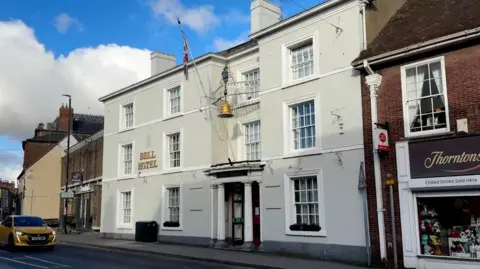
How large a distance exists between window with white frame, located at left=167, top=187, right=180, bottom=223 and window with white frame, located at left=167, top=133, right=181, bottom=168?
1.25 metres

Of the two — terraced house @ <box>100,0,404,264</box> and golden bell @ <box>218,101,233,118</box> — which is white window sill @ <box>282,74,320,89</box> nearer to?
terraced house @ <box>100,0,404,264</box>

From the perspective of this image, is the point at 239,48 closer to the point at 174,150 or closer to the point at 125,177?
the point at 174,150

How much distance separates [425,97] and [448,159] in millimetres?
2025

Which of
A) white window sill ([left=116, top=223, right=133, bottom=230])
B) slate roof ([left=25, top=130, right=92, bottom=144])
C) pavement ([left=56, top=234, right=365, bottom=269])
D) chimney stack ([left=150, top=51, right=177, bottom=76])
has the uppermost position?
chimney stack ([left=150, top=51, right=177, bottom=76])

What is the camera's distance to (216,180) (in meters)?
20.4

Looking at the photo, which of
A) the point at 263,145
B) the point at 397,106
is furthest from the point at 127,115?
the point at 397,106

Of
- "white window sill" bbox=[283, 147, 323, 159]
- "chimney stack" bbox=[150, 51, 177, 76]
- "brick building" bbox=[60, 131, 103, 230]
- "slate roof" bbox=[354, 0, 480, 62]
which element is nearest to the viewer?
"slate roof" bbox=[354, 0, 480, 62]

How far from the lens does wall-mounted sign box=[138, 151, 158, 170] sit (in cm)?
2470

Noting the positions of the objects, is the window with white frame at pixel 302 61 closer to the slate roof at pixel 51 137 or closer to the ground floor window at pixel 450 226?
the ground floor window at pixel 450 226

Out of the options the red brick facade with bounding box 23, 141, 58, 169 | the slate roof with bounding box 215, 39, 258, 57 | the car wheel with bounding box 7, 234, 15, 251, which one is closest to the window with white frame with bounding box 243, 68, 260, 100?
the slate roof with bounding box 215, 39, 258, 57

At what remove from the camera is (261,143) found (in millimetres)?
19125

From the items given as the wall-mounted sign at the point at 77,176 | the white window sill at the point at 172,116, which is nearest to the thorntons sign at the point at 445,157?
the white window sill at the point at 172,116

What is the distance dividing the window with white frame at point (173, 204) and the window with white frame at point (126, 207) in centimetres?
384

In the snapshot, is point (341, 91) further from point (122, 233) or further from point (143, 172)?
point (122, 233)
